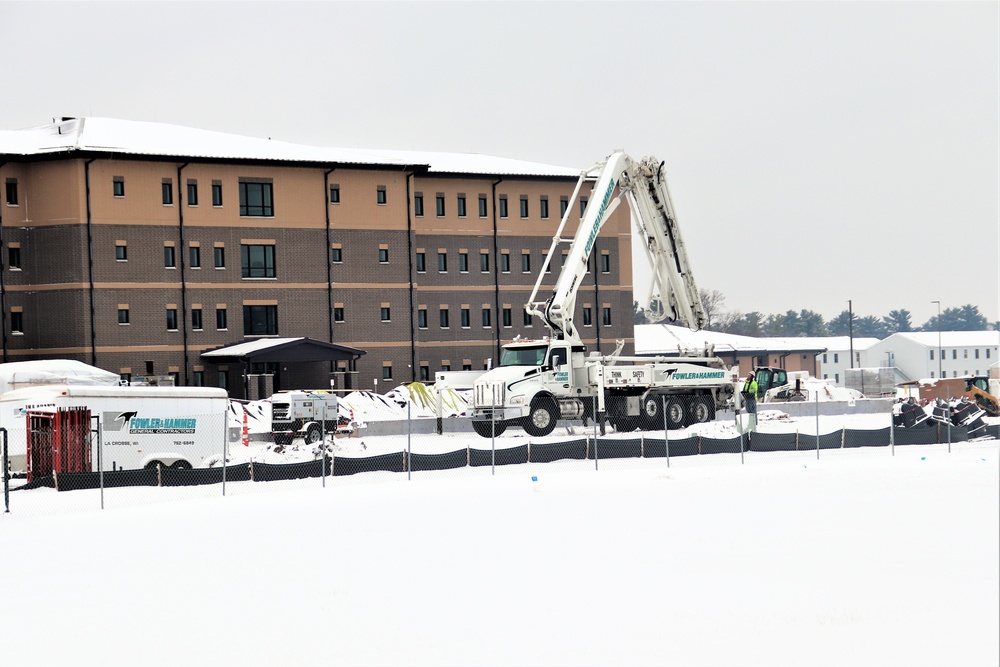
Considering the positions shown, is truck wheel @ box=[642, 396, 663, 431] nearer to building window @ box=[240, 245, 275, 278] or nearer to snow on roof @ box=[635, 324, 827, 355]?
building window @ box=[240, 245, 275, 278]

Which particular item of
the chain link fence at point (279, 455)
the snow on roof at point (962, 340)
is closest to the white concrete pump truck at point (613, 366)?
the chain link fence at point (279, 455)

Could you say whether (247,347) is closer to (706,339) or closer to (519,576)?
(519,576)

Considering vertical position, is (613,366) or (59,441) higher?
(613,366)

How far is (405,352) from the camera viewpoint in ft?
212

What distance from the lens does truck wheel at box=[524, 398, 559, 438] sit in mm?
39062

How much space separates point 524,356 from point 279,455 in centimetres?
943

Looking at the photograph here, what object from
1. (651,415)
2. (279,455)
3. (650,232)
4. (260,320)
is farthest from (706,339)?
(279,455)

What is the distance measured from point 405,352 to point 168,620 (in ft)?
168

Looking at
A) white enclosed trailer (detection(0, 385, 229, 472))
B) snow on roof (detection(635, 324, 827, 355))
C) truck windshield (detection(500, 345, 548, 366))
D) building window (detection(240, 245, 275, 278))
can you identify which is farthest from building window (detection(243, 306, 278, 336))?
snow on roof (detection(635, 324, 827, 355))

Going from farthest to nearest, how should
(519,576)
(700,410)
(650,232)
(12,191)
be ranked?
1. (12,191)
2. (650,232)
3. (700,410)
4. (519,576)

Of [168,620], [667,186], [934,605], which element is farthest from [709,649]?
[667,186]

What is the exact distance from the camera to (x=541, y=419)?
39.2 meters

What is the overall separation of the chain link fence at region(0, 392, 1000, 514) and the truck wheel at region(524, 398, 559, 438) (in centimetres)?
42

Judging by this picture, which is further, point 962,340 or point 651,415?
point 962,340
